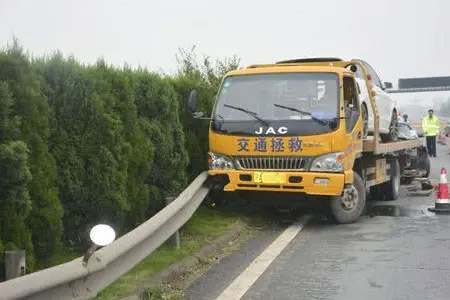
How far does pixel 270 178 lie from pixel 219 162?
78cm

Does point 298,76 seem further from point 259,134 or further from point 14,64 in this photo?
point 14,64

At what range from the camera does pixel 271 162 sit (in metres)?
8.27

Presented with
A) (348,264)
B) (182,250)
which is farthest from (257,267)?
(348,264)

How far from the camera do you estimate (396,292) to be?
17.2ft

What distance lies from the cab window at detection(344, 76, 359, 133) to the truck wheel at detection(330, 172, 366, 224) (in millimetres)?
771

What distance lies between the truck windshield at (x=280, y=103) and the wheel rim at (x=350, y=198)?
1.11 m

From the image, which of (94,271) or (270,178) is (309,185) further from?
(94,271)

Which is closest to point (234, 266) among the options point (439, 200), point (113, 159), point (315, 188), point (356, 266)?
point (356, 266)

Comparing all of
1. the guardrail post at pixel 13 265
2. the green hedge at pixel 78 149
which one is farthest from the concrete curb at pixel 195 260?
the guardrail post at pixel 13 265

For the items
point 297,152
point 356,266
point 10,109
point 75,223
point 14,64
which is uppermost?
point 14,64

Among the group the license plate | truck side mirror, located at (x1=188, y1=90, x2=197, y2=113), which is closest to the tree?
truck side mirror, located at (x1=188, y1=90, x2=197, y2=113)

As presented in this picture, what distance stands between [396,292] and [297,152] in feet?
10.4

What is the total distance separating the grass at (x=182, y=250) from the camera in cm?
502

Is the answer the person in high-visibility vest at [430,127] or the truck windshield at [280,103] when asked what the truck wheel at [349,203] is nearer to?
the truck windshield at [280,103]
